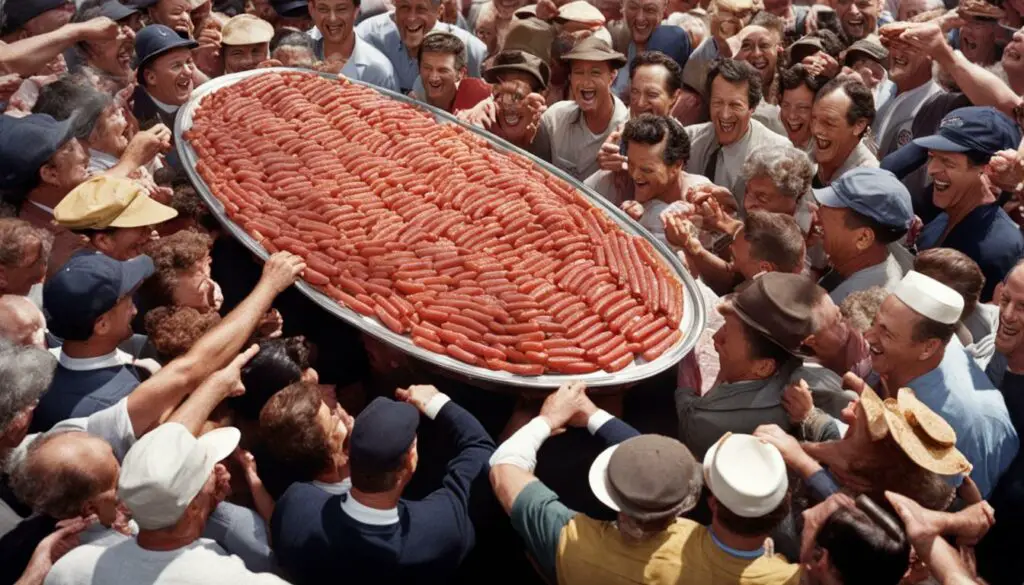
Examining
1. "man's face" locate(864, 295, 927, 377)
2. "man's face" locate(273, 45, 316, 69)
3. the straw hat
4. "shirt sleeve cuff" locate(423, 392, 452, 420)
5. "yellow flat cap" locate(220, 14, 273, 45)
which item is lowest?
"man's face" locate(273, 45, 316, 69)

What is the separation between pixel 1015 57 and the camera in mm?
7125

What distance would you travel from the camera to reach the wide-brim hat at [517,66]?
7.24 m

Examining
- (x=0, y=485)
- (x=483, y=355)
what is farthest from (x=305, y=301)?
(x=0, y=485)

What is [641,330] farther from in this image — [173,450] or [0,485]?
[0,485]

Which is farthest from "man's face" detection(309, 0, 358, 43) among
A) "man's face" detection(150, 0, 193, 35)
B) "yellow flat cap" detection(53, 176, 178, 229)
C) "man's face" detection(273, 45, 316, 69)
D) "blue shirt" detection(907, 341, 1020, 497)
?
"blue shirt" detection(907, 341, 1020, 497)

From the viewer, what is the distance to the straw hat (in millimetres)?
3580

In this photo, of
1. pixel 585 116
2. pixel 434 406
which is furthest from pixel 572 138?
pixel 434 406

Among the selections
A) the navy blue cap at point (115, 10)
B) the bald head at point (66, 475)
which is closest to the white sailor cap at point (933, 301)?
the bald head at point (66, 475)

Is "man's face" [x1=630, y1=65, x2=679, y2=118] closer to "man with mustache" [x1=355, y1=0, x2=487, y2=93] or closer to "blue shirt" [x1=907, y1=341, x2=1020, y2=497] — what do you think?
"man with mustache" [x1=355, y1=0, x2=487, y2=93]

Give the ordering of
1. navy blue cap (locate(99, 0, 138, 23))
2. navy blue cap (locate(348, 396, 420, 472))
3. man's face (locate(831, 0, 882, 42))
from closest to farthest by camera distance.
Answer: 1. navy blue cap (locate(348, 396, 420, 472))
2. navy blue cap (locate(99, 0, 138, 23))
3. man's face (locate(831, 0, 882, 42))

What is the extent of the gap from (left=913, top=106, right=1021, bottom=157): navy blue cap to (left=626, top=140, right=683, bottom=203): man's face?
165 cm

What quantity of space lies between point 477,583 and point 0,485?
2.26 meters

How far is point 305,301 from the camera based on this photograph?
18.0 ft

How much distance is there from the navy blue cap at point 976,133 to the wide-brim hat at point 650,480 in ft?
10.7
